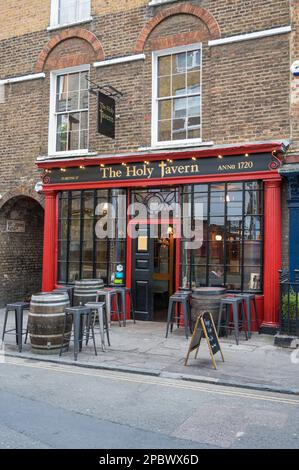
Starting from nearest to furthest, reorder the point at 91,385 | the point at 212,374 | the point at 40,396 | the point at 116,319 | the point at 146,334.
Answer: the point at 40,396 → the point at 91,385 → the point at 212,374 → the point at 146,334 → the point at 116,319

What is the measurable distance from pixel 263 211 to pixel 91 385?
563 centimetres

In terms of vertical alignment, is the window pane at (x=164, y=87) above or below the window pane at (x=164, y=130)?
above

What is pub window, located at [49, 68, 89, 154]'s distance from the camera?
12.9 m

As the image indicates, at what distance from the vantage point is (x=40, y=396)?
19.6 ft

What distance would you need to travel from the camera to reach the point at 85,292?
10867mm

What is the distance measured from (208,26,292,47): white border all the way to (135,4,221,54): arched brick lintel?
17 centimetres

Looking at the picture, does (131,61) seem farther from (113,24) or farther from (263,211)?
(263,211)

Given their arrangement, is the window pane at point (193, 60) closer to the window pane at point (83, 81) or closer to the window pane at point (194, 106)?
the window pane at point (194, 106)

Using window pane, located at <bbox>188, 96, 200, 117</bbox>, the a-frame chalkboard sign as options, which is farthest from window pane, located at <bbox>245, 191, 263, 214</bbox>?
the a-frame chalkboard sign

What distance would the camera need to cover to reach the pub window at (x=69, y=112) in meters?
12.9

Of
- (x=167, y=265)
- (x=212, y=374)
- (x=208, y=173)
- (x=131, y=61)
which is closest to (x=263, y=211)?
(x=208, y=173)

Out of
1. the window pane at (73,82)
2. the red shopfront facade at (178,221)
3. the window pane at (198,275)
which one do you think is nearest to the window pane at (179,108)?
the red shopfront facade at (178,221)

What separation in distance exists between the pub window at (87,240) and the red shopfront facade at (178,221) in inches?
1.0

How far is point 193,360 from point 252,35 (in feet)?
23.9
